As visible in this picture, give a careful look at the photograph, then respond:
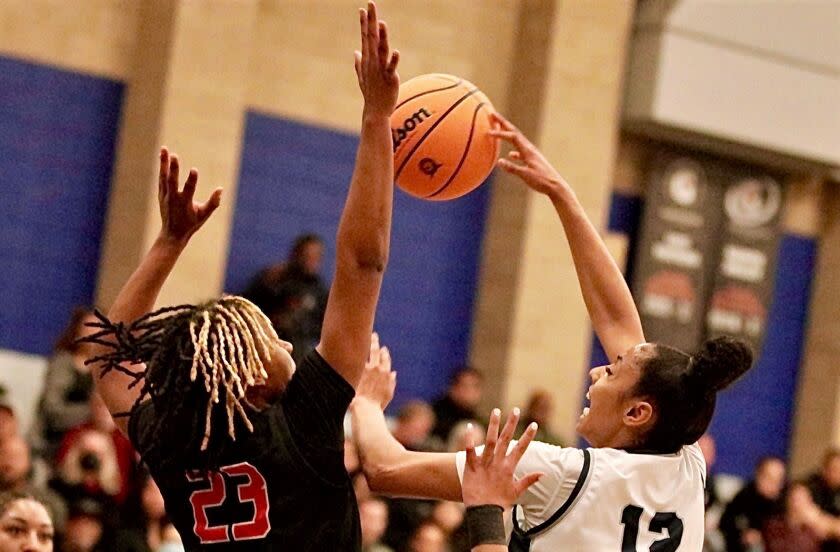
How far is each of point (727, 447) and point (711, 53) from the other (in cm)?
315

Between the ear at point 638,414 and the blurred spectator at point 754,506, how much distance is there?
21.2 feet

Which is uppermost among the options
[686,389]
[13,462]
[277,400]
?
[686,389]

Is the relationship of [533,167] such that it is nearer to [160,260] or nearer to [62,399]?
[160,260]

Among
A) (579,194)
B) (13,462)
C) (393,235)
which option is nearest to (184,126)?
(393,235)

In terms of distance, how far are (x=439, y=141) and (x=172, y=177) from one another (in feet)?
2.88

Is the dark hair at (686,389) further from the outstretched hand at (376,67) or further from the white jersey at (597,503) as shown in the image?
the outstretched hand at (376,67)

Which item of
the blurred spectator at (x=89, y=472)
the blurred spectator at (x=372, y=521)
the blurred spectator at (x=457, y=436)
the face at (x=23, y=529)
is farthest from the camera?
the blurred spectator at (x=457, y=436)

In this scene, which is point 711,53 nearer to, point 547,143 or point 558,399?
point 547,143

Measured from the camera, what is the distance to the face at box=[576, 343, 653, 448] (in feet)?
11.5

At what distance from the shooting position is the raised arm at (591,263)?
399 centimetres

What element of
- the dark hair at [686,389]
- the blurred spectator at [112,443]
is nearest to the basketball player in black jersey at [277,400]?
the dark hair at [686,389]

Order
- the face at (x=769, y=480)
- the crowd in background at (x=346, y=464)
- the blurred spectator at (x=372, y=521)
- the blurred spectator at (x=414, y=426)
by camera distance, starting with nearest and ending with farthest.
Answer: the crowd in background at (x=346, y=464)
the blurred spectator at (x=372, y=521)
the blurred spectator at (x=414, y=426)
the face at (x=769, y=480)

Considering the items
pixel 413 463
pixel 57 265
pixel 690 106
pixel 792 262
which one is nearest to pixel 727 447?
pixel 792 262

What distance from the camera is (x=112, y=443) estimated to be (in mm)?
7531
